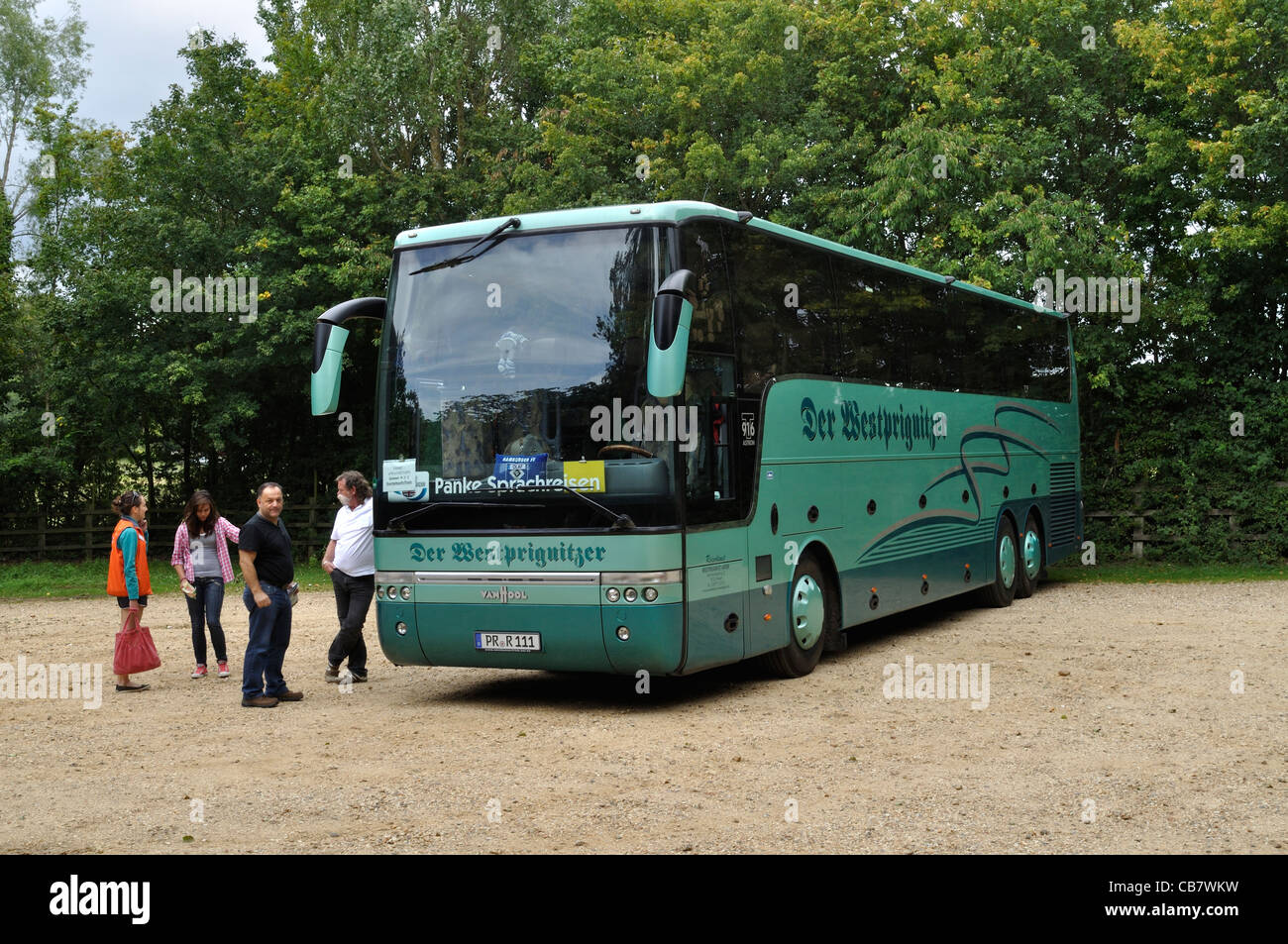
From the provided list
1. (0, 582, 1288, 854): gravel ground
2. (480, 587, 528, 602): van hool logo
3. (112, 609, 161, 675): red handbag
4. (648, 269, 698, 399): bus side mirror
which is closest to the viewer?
(0, 582, 1288, 854): gravel ground

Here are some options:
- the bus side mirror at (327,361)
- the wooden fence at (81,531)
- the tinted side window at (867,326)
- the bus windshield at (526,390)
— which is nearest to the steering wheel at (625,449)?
the bus windshield at (526,390)

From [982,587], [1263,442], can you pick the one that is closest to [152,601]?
[982,587]

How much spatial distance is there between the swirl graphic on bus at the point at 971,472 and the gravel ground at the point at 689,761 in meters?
1.28

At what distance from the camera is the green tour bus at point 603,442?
9695 millimetres

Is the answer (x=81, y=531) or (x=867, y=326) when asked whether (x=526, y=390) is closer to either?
(x=867, y=326)

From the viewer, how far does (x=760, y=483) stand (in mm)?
10859

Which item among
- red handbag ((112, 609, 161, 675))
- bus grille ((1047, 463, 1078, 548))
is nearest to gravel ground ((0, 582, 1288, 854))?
red handbag ((112, 609, 161, 675))

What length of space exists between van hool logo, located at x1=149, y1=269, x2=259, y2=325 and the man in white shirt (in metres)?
14.8

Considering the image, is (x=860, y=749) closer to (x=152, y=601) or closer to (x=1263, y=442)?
(x=152, y=601)

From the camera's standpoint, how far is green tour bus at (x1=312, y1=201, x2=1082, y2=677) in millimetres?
9695

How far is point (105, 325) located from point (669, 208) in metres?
20.0

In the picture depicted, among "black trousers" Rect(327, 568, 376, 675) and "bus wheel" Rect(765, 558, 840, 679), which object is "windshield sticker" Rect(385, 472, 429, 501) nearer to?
"black trousers" Rect(327, 568, 376, 675)

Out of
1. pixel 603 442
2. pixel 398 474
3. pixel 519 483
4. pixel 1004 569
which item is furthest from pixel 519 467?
pixel 1004 569

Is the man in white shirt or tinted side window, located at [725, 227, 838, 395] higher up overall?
tinted side window, located at [725, 227, 838, 395]
